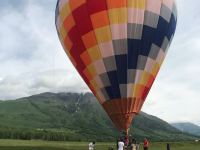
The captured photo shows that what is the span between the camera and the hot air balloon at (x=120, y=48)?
Answer: 30.5m

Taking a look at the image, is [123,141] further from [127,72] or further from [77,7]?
[77,7]

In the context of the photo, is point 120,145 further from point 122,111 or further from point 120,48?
point 120,48

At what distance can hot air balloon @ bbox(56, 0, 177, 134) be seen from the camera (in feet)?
100

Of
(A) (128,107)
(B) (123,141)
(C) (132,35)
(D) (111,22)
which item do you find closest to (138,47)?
(C) (132,35)

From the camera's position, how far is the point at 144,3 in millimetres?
32312

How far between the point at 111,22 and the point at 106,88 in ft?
18.9

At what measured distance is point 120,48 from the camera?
1233 inches

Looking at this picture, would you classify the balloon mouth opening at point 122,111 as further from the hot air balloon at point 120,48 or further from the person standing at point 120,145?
the person standing at point 120,145

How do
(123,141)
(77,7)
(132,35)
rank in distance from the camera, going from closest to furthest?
(123,141) → (132,35) → (77,7)

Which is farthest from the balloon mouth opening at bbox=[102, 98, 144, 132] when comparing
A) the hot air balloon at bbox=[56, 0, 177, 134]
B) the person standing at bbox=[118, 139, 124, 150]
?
the person standing at bbox=[118, 139, 124, 150]

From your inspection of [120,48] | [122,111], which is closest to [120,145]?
→ [122,111]

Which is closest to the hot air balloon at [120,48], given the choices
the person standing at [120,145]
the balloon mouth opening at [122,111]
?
the balloon mouth opening at [122,111]

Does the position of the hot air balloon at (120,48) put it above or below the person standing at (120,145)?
above

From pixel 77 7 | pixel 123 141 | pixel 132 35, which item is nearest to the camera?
pixel 123 141
